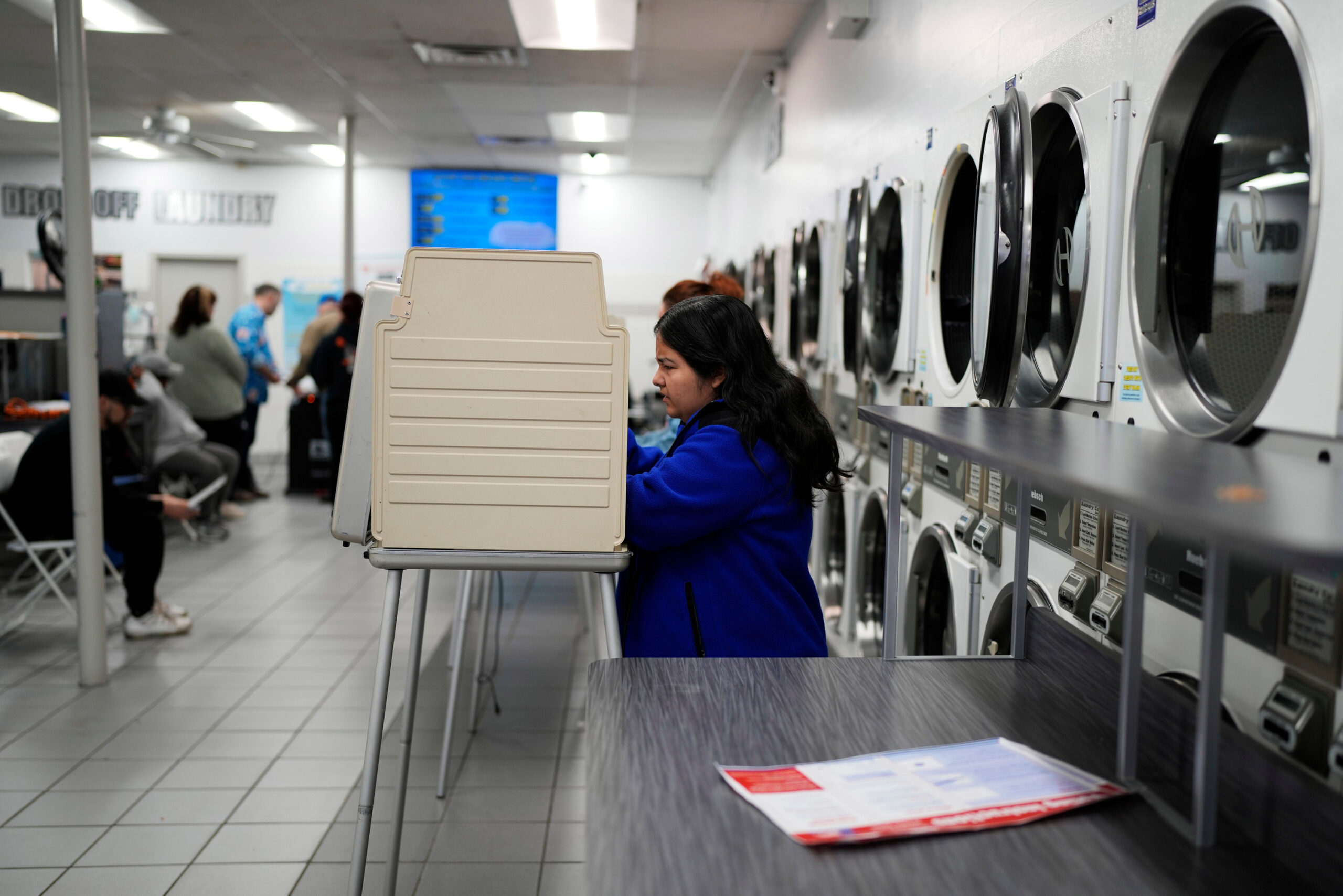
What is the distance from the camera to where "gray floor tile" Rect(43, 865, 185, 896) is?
248 cm

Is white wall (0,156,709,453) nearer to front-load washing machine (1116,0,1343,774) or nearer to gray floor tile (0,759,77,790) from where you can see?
gray floor tile (0,759,77,790)

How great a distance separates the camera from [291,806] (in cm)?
297

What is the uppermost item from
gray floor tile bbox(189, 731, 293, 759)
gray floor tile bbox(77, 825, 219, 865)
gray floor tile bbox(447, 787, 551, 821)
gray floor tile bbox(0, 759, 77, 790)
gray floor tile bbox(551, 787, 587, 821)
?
gray floor tile bbox(0, 759, 77, 790)

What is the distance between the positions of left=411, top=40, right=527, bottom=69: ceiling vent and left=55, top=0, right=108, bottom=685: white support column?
2636 millimetres

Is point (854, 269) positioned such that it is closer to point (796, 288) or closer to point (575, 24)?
point (796, 288)

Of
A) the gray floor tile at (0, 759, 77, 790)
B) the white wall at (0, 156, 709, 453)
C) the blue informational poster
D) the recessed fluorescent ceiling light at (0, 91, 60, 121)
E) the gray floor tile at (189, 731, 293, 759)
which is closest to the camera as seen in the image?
the gray floor tile at (0, 759, 77, 790)

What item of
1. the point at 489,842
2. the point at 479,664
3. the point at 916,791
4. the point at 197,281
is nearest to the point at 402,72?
the point at 479,664

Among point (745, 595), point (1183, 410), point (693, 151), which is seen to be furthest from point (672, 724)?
point (693, 151)

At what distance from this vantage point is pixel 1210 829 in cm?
104

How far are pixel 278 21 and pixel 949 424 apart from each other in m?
5.50

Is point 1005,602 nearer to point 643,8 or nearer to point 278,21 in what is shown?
point 643,8

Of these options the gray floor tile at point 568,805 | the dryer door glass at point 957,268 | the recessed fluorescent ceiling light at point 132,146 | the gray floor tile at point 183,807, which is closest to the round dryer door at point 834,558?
the dryer door glass at point 957,268

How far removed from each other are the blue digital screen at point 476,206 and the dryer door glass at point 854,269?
718 cm

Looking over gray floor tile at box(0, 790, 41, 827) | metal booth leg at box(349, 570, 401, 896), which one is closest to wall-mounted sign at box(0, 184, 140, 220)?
gray floor tile at box(0, 790, 41, 827)
